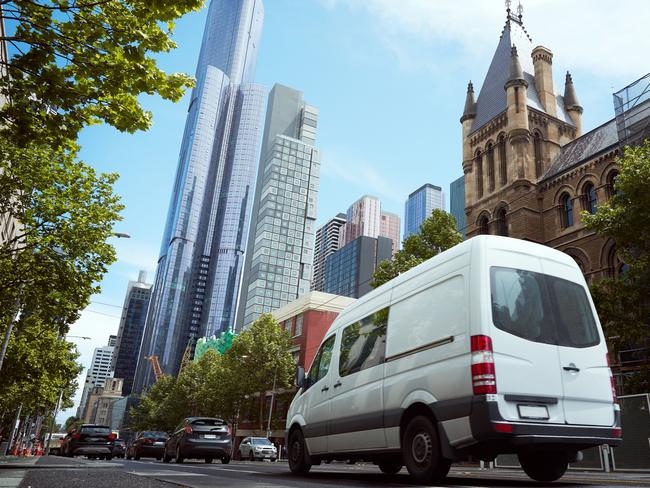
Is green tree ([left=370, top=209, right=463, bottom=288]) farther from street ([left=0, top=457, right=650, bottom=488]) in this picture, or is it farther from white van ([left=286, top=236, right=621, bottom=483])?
white van ([left=286, top=236, right=621, bottom=483])

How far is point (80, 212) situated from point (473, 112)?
35.4 meters

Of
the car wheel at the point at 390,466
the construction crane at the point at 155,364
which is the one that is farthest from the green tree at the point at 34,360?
the construction crane at the point at 155,364

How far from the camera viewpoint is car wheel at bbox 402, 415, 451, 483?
573cm

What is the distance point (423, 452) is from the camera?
5.95m

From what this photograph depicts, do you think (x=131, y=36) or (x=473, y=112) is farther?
(x=473, y=112)

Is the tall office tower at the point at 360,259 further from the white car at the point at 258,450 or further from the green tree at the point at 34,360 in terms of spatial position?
the green tree at the point at 34,360

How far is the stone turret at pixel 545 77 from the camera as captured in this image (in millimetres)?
40219

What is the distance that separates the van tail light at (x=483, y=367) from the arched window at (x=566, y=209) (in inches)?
1191

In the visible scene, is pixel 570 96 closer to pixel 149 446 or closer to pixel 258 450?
pixel 258 450

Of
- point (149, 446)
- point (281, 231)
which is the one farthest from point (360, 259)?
point (149, 446)

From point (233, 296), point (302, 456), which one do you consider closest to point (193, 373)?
point (302, 456)

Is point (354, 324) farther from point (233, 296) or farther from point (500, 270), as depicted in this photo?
point (233, 296)

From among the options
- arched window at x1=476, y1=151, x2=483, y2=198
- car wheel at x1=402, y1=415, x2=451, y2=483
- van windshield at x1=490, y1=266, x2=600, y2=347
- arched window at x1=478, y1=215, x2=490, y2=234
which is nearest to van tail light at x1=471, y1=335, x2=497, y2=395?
van windshield at x1=490, y1=266, x2=600, y2=347

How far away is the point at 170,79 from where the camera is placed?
304 inches
